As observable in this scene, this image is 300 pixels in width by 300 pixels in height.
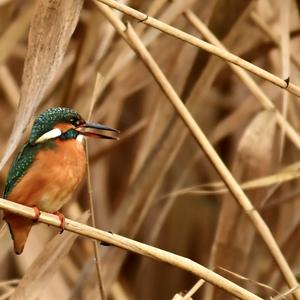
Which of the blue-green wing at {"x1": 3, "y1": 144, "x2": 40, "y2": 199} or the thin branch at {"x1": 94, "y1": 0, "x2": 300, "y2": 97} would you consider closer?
the thin branch at {"x1": 94, "y1": 0, "x2": 300, "y2": 97}

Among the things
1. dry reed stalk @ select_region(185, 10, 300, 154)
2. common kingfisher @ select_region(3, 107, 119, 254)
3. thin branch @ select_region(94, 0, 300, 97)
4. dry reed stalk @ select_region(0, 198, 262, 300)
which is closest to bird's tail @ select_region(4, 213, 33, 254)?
common kingfisher @ select_region(3, 107, 119, 254)

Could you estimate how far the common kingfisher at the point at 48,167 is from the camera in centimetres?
173

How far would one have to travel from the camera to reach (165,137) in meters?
2.11

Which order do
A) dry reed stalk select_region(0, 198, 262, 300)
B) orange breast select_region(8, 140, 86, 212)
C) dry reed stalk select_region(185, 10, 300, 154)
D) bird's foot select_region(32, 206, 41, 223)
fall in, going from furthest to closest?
dry reed stalk select_region(185, 10, 300, 154)
orange breast select_region(8, 140, 86, 212)
bird's foot select_region(32, 206, 41, 223)
dry reed stalk select_region(0, 198, 262, 300)

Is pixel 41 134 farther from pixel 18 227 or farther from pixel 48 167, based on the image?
pixel 18 227

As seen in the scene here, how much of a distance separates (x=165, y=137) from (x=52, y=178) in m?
0.45

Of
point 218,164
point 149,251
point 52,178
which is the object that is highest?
point 52,178

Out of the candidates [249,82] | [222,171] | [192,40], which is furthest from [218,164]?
[249,82]

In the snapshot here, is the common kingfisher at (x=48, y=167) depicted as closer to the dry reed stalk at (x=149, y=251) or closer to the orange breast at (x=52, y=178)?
the orange breast at (x=52, y=178)

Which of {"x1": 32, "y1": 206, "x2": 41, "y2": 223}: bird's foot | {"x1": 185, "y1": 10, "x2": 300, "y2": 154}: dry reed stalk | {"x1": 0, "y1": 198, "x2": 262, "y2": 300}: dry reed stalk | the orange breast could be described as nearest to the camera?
{"x1": 0, "y1": 198, "x2": 262, "y2": 300}: dry reed stalk

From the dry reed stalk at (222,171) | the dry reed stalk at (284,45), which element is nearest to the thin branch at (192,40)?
the dry reed stalk at (222,171)

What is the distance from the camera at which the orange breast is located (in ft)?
5.66

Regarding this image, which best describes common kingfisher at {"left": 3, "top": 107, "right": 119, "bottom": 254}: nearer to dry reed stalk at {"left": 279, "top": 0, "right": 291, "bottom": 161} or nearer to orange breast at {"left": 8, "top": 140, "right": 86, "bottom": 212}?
orange breast at {"left": 8, "top": 140, "right": 86, "bottom": 212}

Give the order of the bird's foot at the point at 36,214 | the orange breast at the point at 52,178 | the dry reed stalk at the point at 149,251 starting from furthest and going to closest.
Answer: the orange breast at the point at 52,178 → the bird's foot at the point at 36,214 → the dry reed stalk at the point at 149,251
